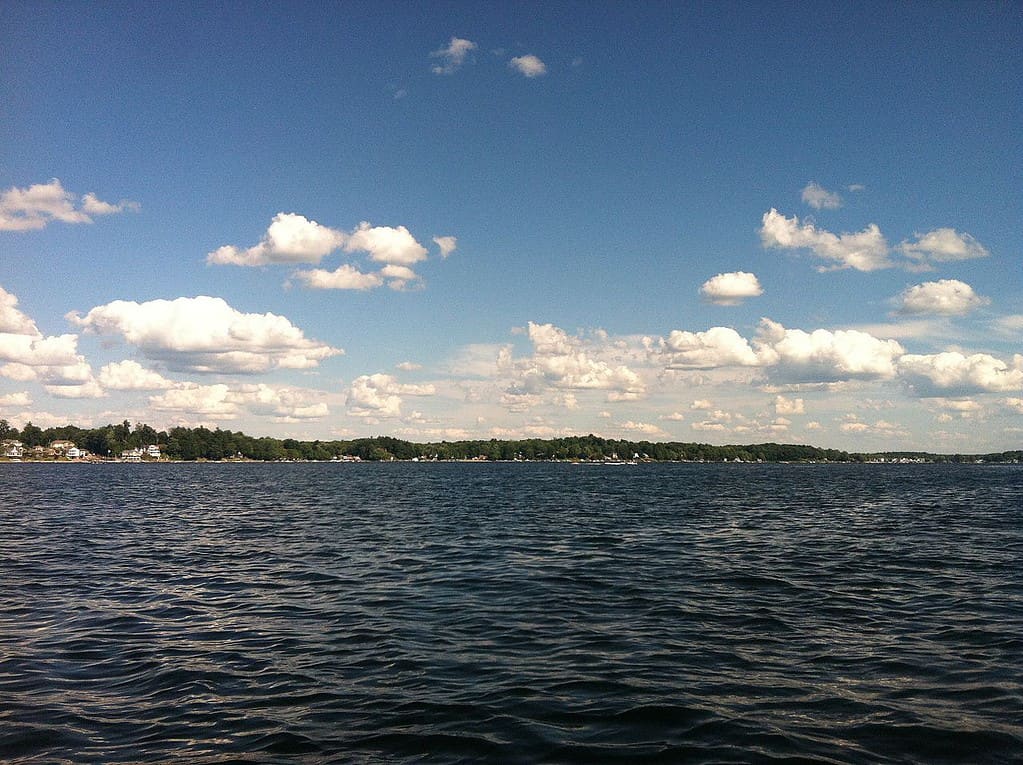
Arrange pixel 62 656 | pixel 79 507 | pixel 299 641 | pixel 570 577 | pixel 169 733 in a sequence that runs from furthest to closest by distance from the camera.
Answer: pixel 79 507
pixel 570 577
pixel 299 641
pixel 62 656
pixel 169 733

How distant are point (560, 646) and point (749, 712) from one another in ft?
18.5

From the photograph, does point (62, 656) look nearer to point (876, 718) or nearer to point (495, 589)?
point (495, 589)

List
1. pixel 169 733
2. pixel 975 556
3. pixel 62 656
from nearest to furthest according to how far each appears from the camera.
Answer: pixel 169 733 → pixel 62 656 → pixel 975 556

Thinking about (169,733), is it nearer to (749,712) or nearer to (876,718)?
(749,712)

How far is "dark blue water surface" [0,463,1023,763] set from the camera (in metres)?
12.2

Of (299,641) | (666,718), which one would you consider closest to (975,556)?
(666,718)

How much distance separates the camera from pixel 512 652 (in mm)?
17562

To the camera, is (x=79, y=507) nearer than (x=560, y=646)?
No

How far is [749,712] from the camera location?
13.4 metres

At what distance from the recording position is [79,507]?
69.4 meters

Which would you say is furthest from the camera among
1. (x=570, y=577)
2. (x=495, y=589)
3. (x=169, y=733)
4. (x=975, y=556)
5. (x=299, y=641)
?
(x=975, y=556)

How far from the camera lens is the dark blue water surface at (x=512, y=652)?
1221 centimetres

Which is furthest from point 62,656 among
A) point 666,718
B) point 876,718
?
point 876,718

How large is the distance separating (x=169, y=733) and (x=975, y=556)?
115 ft
